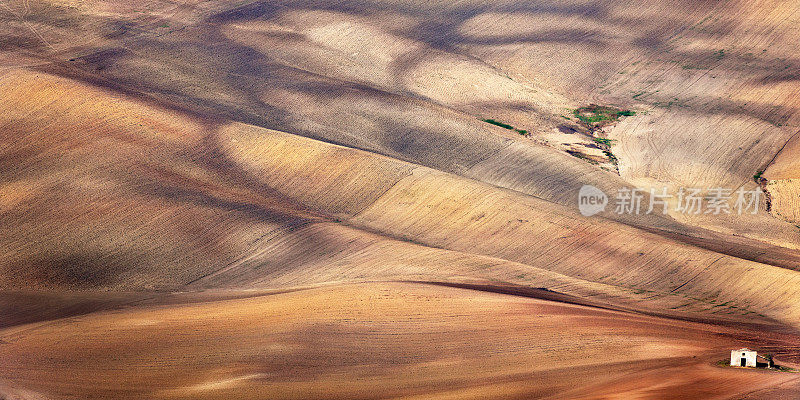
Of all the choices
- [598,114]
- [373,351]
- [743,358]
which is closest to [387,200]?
[373,351]

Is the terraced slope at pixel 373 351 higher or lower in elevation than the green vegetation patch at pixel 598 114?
lower

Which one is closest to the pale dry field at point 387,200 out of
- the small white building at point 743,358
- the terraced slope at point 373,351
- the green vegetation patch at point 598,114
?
the terraced slope at point 373,351

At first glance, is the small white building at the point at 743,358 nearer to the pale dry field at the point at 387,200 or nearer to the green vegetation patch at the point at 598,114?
the pale dry field at the point at 387,200

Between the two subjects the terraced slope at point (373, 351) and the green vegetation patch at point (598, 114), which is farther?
the green vegetation patch at point (598, 114)

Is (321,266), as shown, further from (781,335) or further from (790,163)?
(790,163)

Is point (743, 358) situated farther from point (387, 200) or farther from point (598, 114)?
point (598, 114)

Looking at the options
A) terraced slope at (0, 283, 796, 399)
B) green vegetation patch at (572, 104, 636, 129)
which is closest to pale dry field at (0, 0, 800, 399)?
terraced slope at (0, 283, 796, 399)

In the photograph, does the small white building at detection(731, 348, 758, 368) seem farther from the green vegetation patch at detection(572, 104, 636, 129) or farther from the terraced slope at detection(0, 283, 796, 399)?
the green vegetation patch at detection(572, 104, 636, 129)

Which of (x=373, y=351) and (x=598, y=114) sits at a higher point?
(x=598, y=114)
